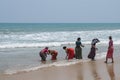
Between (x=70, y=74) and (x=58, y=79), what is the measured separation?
104 centimetres

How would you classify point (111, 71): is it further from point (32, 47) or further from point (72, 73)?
point (32, 47)

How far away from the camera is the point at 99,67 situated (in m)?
13.1

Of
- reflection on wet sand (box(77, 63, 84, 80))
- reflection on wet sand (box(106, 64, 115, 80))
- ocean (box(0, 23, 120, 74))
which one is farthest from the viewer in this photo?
ocean (box(0, 23, 120, 74))

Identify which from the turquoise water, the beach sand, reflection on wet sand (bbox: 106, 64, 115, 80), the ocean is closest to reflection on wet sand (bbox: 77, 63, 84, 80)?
the beach sand

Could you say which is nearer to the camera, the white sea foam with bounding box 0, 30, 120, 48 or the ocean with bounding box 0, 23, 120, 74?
the ocean with bounding box 0, 23, 120, 74

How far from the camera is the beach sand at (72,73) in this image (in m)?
10.8

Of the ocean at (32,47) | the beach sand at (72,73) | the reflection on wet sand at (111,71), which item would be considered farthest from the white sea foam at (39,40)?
the reflection on wet sand at (111,71)

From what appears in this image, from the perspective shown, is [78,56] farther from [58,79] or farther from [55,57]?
[58,79]

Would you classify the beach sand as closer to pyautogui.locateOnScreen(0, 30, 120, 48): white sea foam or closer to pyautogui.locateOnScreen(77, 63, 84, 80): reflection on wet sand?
pyautogui.locateOnScreen(77, 63, 84, 80): reflection on wet sand

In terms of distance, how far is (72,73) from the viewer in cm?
1176

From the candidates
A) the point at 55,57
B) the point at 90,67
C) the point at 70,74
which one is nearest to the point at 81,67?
the point at 90,67

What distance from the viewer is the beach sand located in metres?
10.8

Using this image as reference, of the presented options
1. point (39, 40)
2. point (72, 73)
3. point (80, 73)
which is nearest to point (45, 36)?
point (39, 40)

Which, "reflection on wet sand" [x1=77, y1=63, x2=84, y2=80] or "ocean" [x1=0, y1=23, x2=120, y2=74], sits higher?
"reflection on wet sand" [x1=77, y1=63, x2=84, y2=80]
